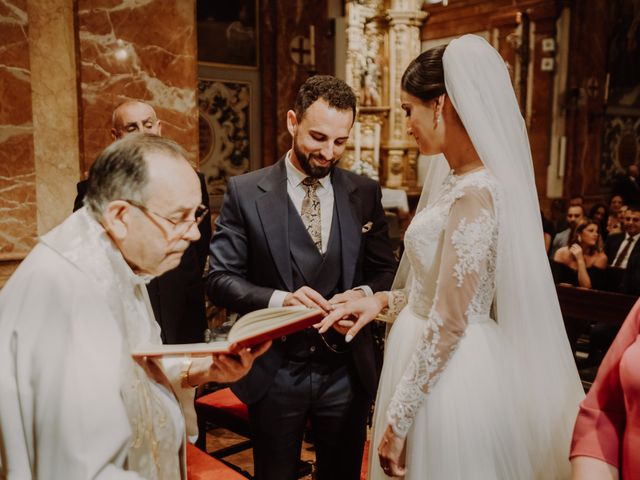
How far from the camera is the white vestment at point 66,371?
1.11 m

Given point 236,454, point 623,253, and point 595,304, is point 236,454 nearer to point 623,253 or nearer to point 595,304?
point 595,304

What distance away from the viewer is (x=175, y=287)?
3.26 metres

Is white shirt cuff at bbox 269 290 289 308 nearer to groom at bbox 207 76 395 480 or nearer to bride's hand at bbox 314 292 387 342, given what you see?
groom at bbox 207 76 395 480

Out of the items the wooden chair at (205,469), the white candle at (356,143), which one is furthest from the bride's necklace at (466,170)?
the white candle at (356,143)

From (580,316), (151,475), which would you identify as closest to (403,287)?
(151,475)

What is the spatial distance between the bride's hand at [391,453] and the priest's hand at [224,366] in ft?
1.82

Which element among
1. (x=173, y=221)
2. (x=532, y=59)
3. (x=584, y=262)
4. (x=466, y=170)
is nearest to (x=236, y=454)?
(x=466, y=170)

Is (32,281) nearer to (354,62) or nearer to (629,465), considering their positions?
(629,465)

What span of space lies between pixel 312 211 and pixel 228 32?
5.36 meters

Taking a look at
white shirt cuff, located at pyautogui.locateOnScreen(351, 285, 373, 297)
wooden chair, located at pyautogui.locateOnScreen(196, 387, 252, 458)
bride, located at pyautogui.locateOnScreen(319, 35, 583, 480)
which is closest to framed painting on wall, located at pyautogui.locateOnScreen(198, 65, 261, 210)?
wooden chair, located at pyautogui.locateOnScreen(196, 387, 252, 458)

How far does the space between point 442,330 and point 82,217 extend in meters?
1.08

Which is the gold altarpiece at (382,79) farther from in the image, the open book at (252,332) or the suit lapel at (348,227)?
the open book at (252,332)

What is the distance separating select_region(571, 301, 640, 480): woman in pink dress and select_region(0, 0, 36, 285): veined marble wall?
11.9 feet

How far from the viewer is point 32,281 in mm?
1173
